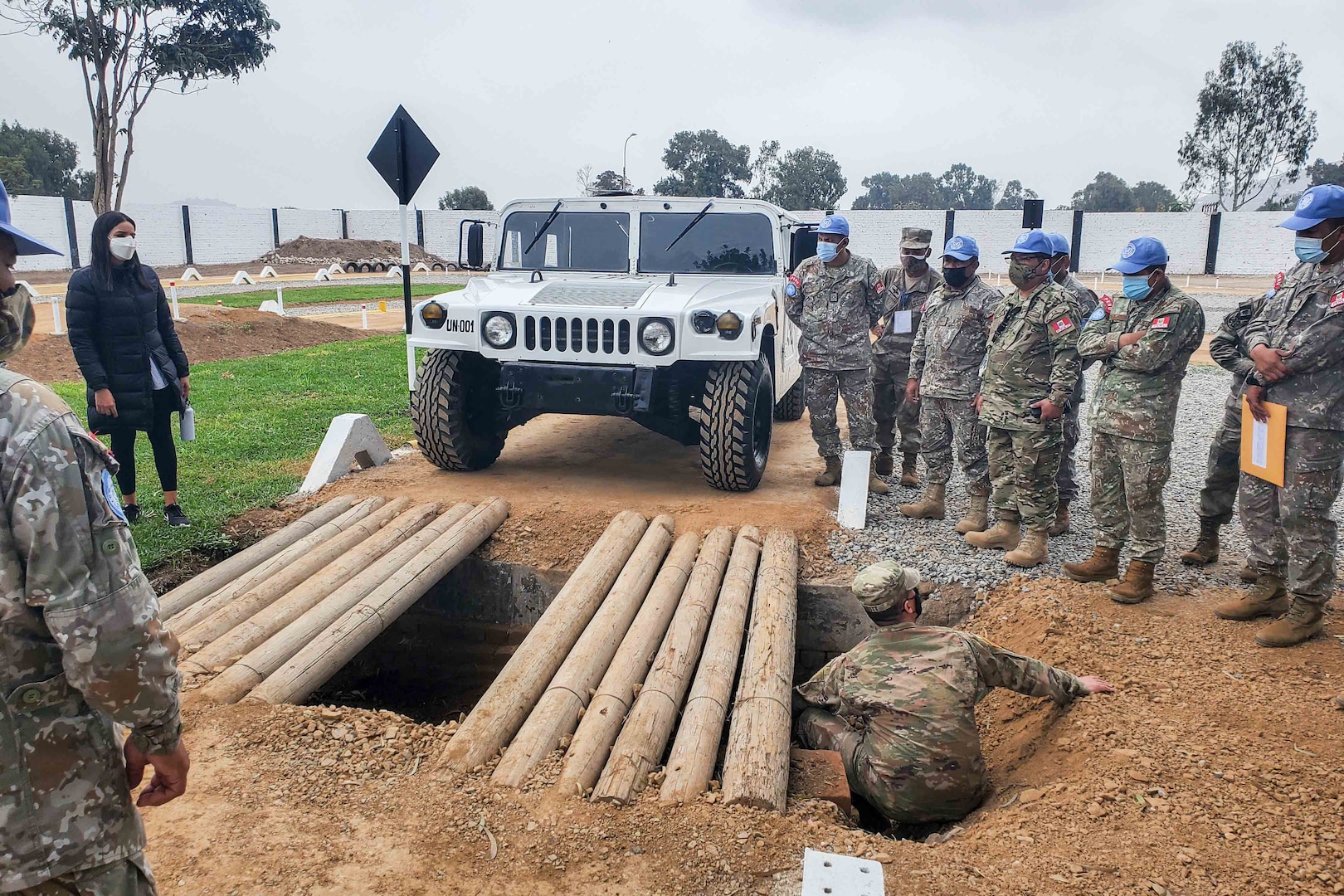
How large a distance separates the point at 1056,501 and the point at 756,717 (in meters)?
2.40

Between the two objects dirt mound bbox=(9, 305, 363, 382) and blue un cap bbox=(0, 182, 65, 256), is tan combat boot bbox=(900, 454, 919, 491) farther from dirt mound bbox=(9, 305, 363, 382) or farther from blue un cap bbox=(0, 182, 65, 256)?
dirt mound bbox=(9, 305, 363, 382)

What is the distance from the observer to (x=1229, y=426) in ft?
15.0

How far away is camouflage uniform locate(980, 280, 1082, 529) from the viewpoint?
467 cm

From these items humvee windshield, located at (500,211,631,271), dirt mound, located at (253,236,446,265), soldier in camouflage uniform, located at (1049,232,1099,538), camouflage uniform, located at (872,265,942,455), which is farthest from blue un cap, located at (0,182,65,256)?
dirt mound, located at (253,236,446,265)

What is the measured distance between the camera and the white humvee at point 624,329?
17.5 ft

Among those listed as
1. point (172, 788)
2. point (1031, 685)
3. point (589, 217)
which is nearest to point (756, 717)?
point (1031, 685)

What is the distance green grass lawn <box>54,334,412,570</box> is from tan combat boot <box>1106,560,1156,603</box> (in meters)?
4.58

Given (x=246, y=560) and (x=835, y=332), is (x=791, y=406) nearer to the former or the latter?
(x=835, y=332)

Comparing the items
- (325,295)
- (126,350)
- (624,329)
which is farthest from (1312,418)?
(325,295)

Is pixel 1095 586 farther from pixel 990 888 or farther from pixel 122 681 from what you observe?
pixel 122 681

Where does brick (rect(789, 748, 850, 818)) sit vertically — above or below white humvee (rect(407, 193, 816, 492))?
below

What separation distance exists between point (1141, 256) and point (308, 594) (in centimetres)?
400

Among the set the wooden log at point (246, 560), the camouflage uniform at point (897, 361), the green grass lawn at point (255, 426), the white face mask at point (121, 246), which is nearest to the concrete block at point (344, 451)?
the green grass lawn at point (255, 426)

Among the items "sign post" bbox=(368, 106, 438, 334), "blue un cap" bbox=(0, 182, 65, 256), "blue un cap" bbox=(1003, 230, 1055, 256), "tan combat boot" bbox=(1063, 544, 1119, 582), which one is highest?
"sign post" bbox=(368, 106, 438, 334)
